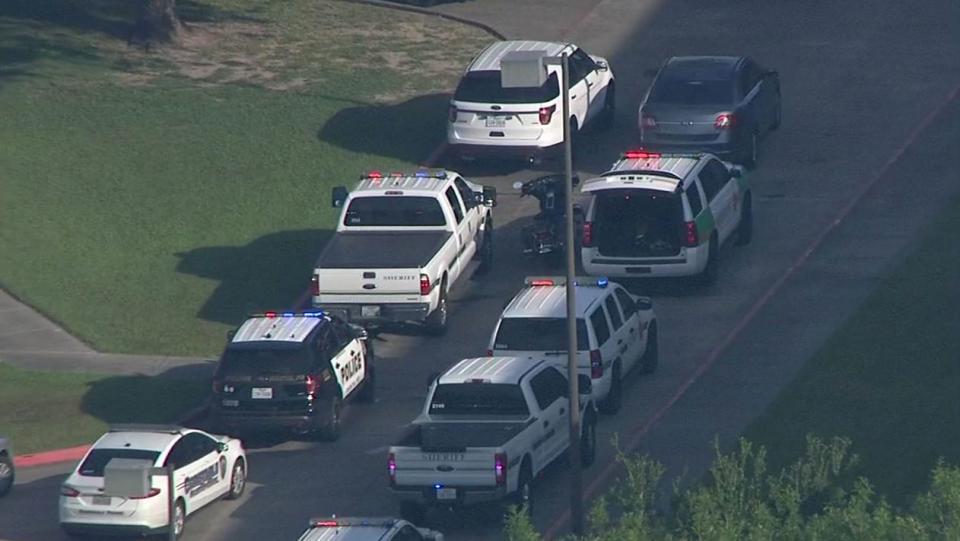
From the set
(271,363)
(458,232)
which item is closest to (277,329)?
(271,363)

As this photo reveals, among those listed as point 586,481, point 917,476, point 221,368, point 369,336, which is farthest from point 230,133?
point 917,476

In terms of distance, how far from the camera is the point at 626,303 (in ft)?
101

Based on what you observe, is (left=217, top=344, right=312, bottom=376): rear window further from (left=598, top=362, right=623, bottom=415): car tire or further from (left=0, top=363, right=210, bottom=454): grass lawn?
(left=598, top=362, right=623, bottom=415): car tire

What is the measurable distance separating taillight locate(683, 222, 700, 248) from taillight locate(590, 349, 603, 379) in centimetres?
509

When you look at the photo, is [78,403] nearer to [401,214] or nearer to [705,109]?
[401,214]

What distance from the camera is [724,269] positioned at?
35844mm

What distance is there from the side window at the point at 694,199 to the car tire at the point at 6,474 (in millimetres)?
11635

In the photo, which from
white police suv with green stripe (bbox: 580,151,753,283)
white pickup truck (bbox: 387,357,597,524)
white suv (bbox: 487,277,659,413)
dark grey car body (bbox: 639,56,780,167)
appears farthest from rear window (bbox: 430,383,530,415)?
dark grey car body (bbox: 639,56,780,167)

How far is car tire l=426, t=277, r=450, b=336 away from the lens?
33.2 m

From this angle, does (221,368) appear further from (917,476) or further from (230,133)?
(230,133)

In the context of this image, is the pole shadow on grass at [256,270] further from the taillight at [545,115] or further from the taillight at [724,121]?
the taillight at [724,121]

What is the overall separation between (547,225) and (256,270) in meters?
5.26

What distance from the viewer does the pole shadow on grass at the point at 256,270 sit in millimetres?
35500

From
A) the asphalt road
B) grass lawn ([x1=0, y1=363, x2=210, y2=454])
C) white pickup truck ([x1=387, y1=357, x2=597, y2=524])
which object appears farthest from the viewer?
grass lawn ([x1=0, y1=363, x2=210, y2=454])
